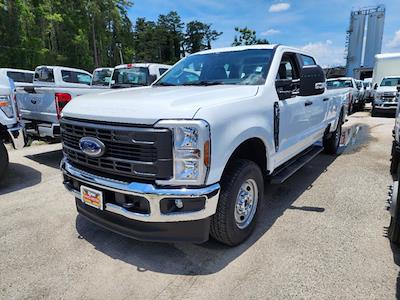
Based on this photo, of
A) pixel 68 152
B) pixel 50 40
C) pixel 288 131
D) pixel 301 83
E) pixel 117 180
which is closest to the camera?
pixel 117 180

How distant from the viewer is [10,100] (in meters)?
4.56

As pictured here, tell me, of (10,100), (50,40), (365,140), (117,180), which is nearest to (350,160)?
(365,140)

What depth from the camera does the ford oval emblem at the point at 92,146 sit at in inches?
99.7

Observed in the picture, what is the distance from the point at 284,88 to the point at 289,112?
0.97 ft

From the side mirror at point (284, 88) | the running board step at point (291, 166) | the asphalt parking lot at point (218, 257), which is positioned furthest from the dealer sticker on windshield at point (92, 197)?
the side mirror at point (284, 88)

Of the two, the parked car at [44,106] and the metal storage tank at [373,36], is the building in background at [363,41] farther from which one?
the parked car at [44,106]

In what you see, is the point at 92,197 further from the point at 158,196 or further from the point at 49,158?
the point at 49,158

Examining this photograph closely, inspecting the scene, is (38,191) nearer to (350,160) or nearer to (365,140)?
(350,160)

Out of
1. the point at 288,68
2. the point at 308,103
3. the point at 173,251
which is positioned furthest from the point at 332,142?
the point at 173,251

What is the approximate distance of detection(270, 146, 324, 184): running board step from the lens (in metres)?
3.54

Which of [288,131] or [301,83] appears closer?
[301,83]

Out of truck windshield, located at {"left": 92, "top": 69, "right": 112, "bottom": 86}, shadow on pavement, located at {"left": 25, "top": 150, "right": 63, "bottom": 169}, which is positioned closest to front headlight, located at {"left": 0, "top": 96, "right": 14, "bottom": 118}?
shadow on pavement, located at {"left": 25, "top": 150, "right": 63, "bottom": 169}

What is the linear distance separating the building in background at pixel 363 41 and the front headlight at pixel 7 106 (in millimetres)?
48559

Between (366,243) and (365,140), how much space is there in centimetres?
602
